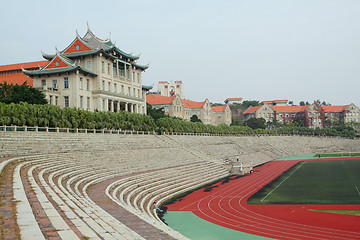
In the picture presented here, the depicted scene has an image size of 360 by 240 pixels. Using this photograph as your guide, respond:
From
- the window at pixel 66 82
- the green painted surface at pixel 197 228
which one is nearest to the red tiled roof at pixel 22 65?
the window at pixel 66 82

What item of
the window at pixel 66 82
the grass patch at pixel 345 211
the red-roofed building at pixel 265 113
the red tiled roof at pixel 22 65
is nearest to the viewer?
the grass patch at pixel 345 211

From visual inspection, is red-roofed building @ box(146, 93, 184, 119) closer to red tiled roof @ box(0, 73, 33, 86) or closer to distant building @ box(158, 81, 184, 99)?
red tiled roof @ box(0, 73, 33, 86)

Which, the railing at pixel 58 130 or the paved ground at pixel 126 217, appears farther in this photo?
the railing at pixel 58 130

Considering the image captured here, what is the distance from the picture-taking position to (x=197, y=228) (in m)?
18.3

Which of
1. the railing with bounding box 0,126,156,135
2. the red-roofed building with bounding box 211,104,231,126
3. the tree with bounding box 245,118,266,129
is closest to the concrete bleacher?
the railing with bounding box 0,126,156,135

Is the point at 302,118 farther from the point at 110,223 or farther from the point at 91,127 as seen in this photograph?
the point at 110,223

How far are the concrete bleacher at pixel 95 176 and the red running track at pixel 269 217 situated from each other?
118 inches

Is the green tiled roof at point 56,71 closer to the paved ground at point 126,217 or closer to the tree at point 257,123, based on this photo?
the paved ground at point 126,217

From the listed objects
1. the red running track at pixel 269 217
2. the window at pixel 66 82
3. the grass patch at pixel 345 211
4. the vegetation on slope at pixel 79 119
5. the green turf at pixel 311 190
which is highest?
the window at pixel 66 82

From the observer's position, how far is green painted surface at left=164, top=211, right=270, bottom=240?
16625 mm

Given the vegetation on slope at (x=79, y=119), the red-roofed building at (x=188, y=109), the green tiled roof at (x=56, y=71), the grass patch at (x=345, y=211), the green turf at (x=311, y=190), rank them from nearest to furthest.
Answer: the grass patch at (x=345, y=211) → the green turf at (x=311, y=190) → the vegetation on slope at (x=79, y=119) → the green tiled roof at (x=56, y=71) → the red-roofed building at (x=188, y=109)

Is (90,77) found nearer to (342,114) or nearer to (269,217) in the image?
(269,217)

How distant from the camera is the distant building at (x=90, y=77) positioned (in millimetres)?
50125

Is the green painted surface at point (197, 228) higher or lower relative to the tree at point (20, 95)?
lower
